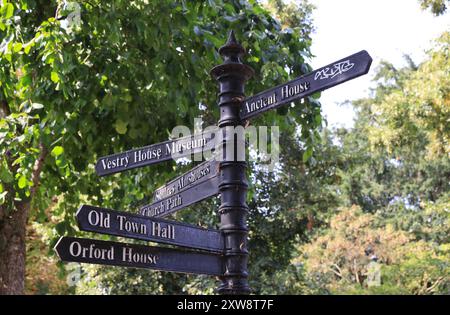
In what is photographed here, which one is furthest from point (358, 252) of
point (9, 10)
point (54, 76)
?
point (9, 10)

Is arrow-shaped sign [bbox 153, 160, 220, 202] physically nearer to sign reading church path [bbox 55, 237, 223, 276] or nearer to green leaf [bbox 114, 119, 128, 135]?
sign reading church path [bbox 55, 237, 223, 276]

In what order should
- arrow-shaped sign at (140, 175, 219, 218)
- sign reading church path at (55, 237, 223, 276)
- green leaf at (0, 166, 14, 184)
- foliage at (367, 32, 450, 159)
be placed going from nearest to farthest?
sign reading church path at (55, 237, 223, 276) < arrow-shaped sign at (140, 175, 219, 218) < green leaf at (0, 166, 14, 184) < foliage at (367, 32, 450, 159)

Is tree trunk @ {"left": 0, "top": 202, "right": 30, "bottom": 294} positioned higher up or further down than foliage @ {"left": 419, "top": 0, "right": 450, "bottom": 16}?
further down

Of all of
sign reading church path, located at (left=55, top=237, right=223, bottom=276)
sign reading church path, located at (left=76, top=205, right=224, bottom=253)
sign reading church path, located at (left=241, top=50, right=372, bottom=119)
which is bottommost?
sign reading church path, located at (left=55, top=237, right=223, bottom=276)

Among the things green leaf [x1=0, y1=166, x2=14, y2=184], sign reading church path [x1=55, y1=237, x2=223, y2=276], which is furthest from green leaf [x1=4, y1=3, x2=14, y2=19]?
sign reading church path [x1=55, y1=237, x2=223, y2=276]

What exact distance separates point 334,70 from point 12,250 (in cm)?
478

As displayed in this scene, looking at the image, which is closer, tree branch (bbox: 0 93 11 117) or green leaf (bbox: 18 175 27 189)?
green leaf (bbox: 18 175 27 189)

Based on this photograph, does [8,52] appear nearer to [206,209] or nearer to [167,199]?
[167,199]

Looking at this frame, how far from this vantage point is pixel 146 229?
144 inches

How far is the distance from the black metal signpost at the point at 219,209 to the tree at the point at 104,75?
5.68 feet

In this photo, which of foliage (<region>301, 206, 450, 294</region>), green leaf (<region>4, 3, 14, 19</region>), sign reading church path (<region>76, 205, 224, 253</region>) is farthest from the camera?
foliage (<region>301, 206, 450, 294</region>)

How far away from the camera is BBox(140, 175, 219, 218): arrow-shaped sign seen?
4035 mm

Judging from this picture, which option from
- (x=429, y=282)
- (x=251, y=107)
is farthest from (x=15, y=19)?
(x=429, y=282)

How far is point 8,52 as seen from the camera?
18.3 ft
